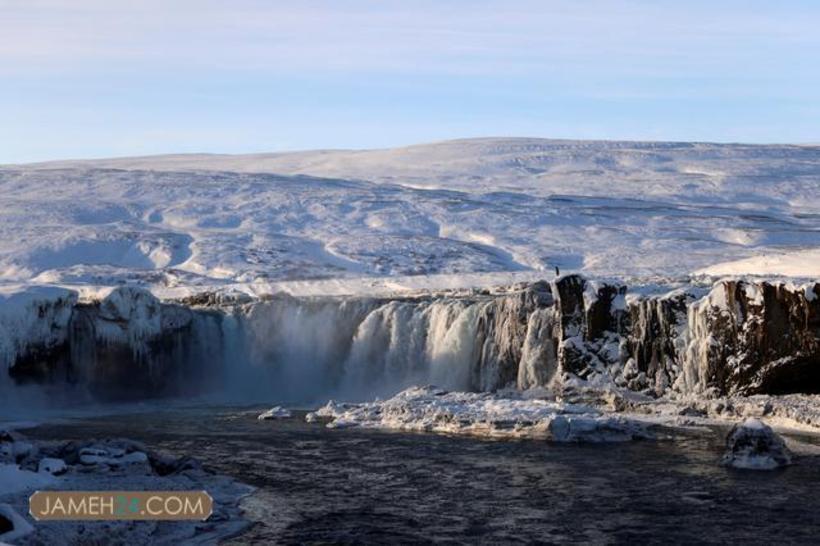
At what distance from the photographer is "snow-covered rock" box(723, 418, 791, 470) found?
33125mm

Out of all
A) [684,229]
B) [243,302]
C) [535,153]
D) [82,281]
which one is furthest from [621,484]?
[535,153]

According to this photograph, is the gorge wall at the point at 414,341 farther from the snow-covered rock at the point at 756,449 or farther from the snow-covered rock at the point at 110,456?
the snow-covered rock at the point at 110,456

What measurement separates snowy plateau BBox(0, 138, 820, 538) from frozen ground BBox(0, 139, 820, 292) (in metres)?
0.51

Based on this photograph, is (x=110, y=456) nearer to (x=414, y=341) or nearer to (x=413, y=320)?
(x=414, y=341)

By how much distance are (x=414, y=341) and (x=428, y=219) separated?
67131mm

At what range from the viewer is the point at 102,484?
1110 inches

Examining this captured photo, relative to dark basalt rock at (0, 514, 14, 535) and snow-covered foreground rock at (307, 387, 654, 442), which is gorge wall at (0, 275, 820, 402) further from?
dark basalt rock at (0, 514, 14, 535)

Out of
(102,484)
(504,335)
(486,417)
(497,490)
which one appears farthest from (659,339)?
(102,484)

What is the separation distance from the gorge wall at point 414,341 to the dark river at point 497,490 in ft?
22.8

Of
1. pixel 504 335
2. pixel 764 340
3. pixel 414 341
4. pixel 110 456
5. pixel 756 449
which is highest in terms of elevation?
pixel 764 340

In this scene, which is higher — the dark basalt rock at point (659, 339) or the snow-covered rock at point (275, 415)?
the dark basalt rock at point (659, 339)

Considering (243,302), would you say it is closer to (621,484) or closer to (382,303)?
(382,303)

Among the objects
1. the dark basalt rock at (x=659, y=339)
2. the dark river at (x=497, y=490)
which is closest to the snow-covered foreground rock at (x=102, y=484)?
the dark river at (x=497, y=490)

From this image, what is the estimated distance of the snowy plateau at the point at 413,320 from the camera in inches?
1727
